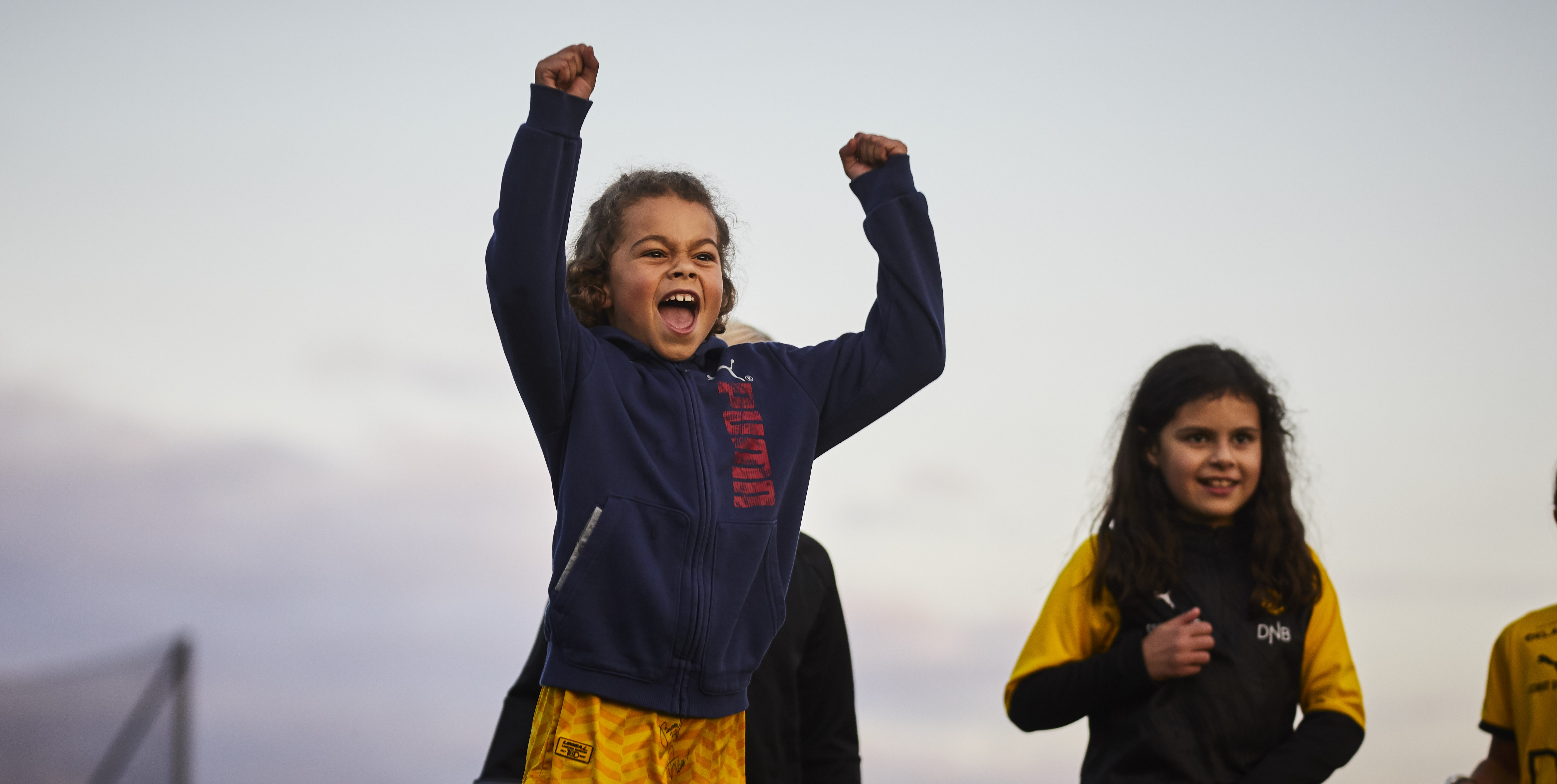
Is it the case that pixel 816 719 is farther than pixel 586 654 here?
Yes

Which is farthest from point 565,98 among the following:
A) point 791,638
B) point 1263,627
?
point 1263,627

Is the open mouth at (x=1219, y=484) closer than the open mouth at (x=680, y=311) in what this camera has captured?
No

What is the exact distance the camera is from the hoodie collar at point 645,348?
1.86 m

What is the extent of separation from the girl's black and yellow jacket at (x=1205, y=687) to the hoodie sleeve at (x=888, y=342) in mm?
839

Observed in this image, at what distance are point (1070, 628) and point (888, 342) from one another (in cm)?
95

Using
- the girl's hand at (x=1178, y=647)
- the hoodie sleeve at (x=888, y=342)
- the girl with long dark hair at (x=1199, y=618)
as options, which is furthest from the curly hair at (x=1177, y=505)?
the hoodie sleeve at (x=888, y=342)

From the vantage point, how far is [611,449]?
168cm

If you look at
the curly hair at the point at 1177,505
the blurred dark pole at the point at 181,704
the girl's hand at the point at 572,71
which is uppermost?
the girl's hand at the point at 572,71

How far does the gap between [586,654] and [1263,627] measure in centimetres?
155

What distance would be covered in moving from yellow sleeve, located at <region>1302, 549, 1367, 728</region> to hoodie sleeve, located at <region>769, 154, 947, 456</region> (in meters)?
1.14

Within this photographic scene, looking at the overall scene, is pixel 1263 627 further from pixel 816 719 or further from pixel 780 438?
pixel 780 438

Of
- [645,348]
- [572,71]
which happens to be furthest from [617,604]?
[572,71]

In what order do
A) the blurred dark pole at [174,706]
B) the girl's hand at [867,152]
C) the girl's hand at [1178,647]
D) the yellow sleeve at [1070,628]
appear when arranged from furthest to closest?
1. the blurred dark pole at [174,706]
2. the yellow sleeve at [1070,628]
3. the girl's hand at [1178,647]
4. the girl's hand at [867,152]

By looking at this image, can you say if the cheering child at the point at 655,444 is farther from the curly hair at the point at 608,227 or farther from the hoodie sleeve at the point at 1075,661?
the hoodie sleeve at the point at 1075,661
